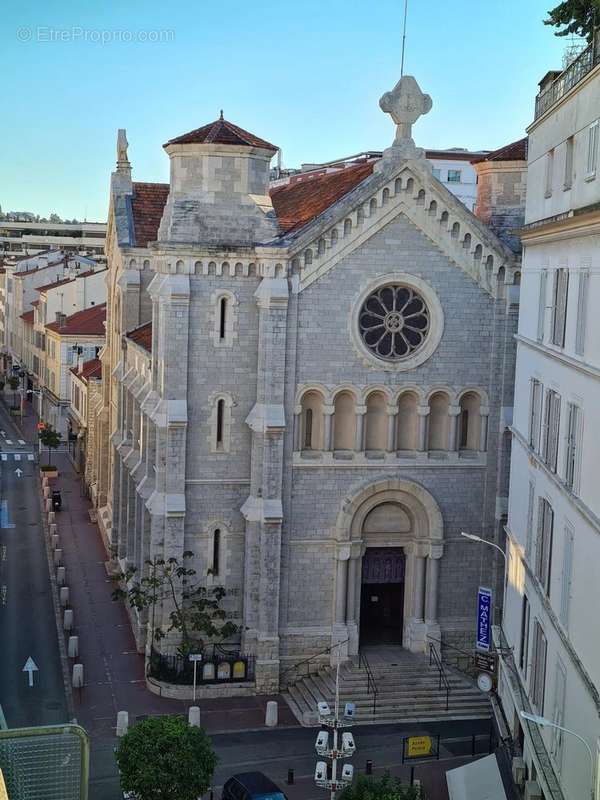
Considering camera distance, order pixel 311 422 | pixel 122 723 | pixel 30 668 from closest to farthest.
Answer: pixel 122 723, pixel 30 668, pixel 311 422

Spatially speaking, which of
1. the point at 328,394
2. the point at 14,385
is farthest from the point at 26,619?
the point at 14,385

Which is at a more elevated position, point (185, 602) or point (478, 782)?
point (185, 602)

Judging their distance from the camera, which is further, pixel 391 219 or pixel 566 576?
pixel 391 219

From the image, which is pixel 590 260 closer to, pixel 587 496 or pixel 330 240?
pixel 587 496

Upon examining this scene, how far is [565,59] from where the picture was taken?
2803cm

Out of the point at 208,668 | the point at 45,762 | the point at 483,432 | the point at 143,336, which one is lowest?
the point at 208,668

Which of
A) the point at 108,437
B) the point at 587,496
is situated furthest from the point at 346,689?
the point at 108,437

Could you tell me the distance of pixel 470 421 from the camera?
1623 inches

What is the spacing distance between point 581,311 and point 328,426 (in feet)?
51.4

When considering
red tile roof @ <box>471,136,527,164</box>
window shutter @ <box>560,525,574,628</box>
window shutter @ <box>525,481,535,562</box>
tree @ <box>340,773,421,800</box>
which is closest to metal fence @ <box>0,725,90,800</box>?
tree @ <box>340,773,421,800</box>

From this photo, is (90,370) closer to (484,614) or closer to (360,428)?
(360,428)

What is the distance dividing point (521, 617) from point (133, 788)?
426 inches

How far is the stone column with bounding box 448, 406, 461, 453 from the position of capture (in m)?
40.5

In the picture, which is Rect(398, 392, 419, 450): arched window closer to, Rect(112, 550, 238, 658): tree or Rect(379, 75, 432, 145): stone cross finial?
Rect(112, 550, 238, 658): tree
